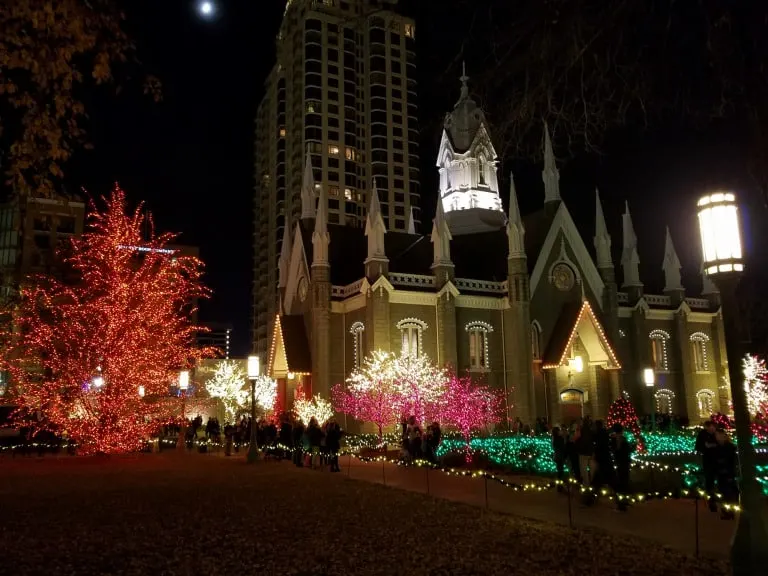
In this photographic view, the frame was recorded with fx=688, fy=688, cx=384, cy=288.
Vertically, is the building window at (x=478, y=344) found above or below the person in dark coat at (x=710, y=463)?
above

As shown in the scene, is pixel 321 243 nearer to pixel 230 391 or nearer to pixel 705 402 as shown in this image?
pixel 230 391

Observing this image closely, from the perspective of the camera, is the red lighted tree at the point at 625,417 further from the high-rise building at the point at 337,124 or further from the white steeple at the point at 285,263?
the high-rise building at the point at 337,124

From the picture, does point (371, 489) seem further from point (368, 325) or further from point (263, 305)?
point (263, 305)

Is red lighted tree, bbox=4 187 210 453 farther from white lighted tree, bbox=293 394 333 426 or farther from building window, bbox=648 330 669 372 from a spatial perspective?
building window, bbox=648 330 669 372

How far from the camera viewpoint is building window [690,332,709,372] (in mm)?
50031

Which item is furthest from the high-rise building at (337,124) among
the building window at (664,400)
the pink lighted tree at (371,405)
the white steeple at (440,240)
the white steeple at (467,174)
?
the pink lighted tree at (371,405)

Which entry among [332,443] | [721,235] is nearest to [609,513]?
[721,235]

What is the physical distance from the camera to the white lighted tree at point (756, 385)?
34531 mm

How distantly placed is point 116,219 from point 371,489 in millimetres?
17088

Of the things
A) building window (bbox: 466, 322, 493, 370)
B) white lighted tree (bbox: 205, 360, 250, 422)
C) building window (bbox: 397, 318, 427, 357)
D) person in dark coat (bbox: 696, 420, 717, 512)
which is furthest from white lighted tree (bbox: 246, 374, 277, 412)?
person in dark coat (bbox: 696, 420, 717, 512)

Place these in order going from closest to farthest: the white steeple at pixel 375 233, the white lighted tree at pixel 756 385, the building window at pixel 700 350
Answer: the white lighted tree at pixel 756 385 → the white steeple at pixel 375 233 → the building window at pixel 700 350

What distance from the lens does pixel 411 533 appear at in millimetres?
11961

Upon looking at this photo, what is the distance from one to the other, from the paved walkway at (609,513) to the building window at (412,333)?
1976 centimetres

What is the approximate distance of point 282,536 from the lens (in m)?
11.6
